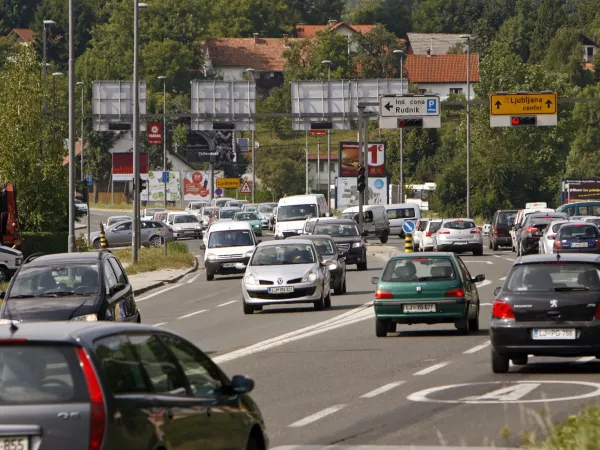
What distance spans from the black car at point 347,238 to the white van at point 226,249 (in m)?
2.85

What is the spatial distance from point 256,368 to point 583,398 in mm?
5048

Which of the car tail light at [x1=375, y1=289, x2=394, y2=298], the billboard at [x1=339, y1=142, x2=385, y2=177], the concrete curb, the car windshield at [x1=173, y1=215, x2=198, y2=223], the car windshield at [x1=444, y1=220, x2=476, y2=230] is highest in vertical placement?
the billboard at [x1=339, y1=142, x2=385, y2=177]

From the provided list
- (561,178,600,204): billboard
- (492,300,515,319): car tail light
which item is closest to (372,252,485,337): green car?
(492,300,515,319): car tail light

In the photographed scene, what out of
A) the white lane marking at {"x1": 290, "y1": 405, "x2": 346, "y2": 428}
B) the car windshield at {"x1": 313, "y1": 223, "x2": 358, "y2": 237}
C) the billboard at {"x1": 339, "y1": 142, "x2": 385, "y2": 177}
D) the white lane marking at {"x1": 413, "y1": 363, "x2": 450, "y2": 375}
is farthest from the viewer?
the billboard at {"x1": 339, "y1": 142, "x2": 385, "y2": 177}

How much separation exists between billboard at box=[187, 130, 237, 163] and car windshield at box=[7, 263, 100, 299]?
84942 millimetres

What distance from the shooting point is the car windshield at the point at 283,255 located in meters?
29.5

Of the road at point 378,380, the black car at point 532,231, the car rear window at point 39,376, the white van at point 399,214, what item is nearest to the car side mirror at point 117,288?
the road at point 378,380

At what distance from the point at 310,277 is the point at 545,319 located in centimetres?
1244

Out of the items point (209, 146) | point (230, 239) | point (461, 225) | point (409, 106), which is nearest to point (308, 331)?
point (230, 239)

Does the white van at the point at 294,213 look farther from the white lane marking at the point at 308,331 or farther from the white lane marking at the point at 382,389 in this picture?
the white lane marking at the point at 382,389

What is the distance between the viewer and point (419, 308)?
73.0 feet

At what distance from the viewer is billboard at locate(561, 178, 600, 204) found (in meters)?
86.8

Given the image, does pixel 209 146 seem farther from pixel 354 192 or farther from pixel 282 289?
pixel 282 289

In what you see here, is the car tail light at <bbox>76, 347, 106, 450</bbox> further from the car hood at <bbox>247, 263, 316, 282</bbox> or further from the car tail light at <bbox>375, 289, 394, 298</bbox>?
the car hood at <bbox>247, 263, 316, 282</bbox>
